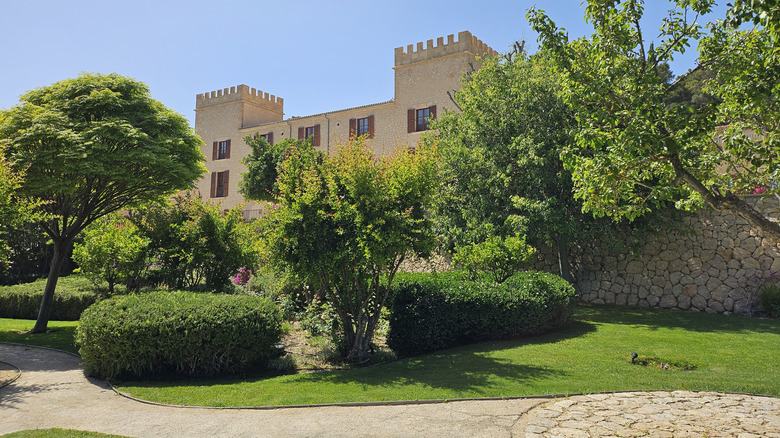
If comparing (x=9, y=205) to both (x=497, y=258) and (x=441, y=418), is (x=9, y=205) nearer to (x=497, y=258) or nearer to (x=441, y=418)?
(x=441, y=418)

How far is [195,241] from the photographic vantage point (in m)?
14.0

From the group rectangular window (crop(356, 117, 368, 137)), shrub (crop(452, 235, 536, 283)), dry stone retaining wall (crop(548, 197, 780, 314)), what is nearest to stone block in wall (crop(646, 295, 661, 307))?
dry stone retaining wall (crop(548, 197, 780, 314))

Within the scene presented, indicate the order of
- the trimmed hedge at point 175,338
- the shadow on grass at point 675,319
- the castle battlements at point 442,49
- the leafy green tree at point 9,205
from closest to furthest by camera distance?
the trimmed hedge at point 175,338 < the leafy green tree at point 9,205 < the shadow on grass at point 675,319 < the castle battlements at point 442,49

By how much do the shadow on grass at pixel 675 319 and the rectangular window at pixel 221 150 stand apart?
28.8 metres

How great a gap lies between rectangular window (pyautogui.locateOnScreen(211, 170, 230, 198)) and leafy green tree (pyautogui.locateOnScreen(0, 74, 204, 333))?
76.7 feet

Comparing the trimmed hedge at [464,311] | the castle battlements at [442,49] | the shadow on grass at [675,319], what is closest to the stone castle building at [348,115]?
the castle battlements at [442,49]

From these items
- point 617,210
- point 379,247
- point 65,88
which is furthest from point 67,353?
point 617,210

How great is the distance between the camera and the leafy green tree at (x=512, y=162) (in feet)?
51.4

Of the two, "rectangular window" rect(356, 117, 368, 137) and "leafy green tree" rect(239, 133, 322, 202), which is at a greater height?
"rectangular window" rect(356, 117, 368, 137)

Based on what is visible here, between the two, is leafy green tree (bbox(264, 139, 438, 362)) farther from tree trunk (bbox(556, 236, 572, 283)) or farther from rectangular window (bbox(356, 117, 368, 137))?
rectangular window (bbox(356, 117, 368, 137))

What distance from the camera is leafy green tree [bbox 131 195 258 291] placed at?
1406 centimetres

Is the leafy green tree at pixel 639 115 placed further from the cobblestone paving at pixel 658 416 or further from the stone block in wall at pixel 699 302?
the stone block in wall at pixel 699 302

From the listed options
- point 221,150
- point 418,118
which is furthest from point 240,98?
point 418,118

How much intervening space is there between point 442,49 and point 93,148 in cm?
2189
